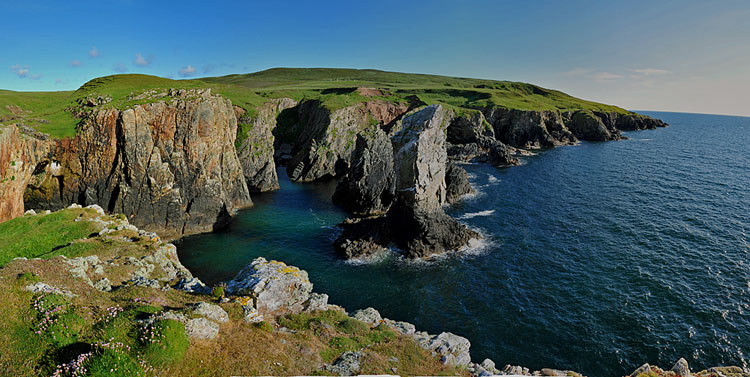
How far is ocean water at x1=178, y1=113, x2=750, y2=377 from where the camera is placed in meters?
28.2

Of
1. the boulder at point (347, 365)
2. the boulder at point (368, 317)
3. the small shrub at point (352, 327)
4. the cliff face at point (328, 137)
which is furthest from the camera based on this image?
the cliff face at point (328, 137)

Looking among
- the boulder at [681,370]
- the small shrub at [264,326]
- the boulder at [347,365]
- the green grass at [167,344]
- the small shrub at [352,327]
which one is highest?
the green grass at [167,344]

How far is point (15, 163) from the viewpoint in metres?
36.1

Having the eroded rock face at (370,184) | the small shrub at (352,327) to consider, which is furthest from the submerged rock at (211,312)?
the eroded rock face at (370,184)

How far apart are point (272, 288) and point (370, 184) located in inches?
1690

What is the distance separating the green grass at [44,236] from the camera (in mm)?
25097

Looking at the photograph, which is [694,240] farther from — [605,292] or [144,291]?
[144,291]

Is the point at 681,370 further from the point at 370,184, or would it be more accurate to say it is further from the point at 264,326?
the point at 370,184

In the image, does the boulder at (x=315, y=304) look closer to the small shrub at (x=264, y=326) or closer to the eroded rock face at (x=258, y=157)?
A: the small shrub at (x=264, y=326)

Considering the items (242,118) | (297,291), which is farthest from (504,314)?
(242,118)

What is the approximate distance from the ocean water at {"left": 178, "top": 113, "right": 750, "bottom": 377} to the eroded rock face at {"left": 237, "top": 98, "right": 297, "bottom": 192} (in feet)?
23.2

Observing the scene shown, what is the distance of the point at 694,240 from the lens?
46.5 meters

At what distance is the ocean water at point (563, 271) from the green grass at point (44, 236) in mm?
12603

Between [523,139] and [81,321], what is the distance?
148111 millimetres
